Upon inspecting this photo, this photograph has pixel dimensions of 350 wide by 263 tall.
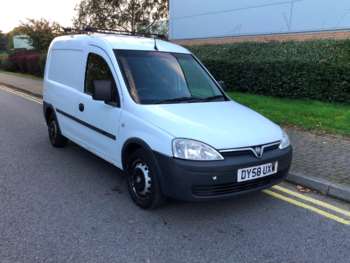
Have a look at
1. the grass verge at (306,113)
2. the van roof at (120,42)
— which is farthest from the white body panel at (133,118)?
the grass verge at (306,113)

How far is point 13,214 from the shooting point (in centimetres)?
404

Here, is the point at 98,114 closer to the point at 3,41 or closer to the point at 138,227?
the point at 138,227

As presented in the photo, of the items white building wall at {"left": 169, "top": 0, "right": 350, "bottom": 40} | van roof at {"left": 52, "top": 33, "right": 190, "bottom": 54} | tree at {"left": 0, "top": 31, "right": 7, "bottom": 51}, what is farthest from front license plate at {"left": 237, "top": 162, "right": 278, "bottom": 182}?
tree at {"left": 0, "top": 31, "right": 7, "bottom": 51}

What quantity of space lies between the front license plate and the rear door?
5.41 feet

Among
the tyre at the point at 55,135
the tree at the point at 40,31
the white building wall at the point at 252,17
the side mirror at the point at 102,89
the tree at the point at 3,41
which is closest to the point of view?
the side mirror at the point at 102,89

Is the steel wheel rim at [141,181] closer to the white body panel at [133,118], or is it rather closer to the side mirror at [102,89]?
the white body panel at [133,118]

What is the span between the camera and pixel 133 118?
13.9 ft

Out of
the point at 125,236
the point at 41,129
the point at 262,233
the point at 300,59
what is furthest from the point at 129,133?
the point at 300,59

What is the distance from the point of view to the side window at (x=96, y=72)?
482cm

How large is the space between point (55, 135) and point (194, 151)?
387 centimetres

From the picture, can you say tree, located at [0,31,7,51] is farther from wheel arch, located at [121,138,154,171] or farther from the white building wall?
wheel arch, located at [121,138,154,171]

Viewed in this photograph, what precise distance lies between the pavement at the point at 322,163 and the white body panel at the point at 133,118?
1072 millimetres

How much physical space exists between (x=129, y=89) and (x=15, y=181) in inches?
83.7

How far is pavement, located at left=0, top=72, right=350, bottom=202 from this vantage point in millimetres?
4789
